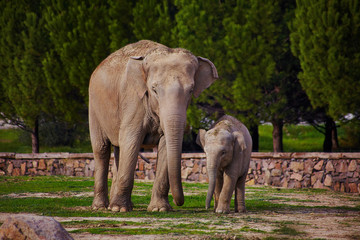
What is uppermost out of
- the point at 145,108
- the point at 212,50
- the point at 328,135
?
the point at 212,50

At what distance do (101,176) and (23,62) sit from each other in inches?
749

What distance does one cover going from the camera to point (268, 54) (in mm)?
23406

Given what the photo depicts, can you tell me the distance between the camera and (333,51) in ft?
66.8

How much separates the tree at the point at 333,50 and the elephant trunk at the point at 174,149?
1267 centimetres

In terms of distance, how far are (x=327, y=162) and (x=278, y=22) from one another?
11.1m

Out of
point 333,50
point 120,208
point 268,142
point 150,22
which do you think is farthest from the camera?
point 268,142

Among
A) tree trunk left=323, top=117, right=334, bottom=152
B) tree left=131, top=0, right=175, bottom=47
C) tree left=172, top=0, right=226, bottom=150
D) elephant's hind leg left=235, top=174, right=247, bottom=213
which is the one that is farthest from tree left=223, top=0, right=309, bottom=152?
elephant's hind leg left=235, top=174, right=247, bottom=213

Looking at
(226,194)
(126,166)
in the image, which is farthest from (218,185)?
(126,166)

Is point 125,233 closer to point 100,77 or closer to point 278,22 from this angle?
A: point 100,77

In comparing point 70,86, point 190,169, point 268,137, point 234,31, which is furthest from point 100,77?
point 268,137

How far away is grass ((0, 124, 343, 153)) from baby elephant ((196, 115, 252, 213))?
78.4ft

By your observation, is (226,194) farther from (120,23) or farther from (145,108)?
(120,23)

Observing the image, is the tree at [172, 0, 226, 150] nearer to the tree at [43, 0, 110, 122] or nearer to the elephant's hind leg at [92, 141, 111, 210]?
the tree at [43, 0, 110, 122]

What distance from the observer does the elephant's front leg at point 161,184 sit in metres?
9.97
